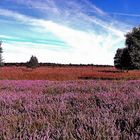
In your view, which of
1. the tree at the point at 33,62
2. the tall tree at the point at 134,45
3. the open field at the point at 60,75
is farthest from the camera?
the tree at the point at 33,62

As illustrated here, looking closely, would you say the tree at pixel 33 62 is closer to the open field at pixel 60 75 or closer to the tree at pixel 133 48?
the open field at pixel 60 75

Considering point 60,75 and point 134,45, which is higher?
point 134,45

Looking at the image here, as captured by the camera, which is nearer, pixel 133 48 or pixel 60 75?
pixel 60 75

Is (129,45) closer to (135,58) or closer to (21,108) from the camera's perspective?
(135,58)

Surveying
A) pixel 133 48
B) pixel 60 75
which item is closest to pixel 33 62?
pixel 133 48

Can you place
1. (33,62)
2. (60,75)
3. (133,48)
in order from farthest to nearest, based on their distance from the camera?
(33,62) < (133,48) < (60,75)

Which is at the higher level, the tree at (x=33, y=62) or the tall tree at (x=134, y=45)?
the tall tree at (x=134, y=45)

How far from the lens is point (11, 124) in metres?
5.24

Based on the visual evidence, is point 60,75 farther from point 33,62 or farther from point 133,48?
point 33,62

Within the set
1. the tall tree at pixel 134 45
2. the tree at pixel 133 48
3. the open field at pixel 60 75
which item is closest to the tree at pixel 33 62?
the open field at pixel 60 75

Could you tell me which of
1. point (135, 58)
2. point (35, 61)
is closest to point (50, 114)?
point (135, 58)

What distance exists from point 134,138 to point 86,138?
0.52 m

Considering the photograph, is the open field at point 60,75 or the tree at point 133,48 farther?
the tree at point 133,48

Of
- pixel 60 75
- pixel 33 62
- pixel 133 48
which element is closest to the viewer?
pixel 60 75
